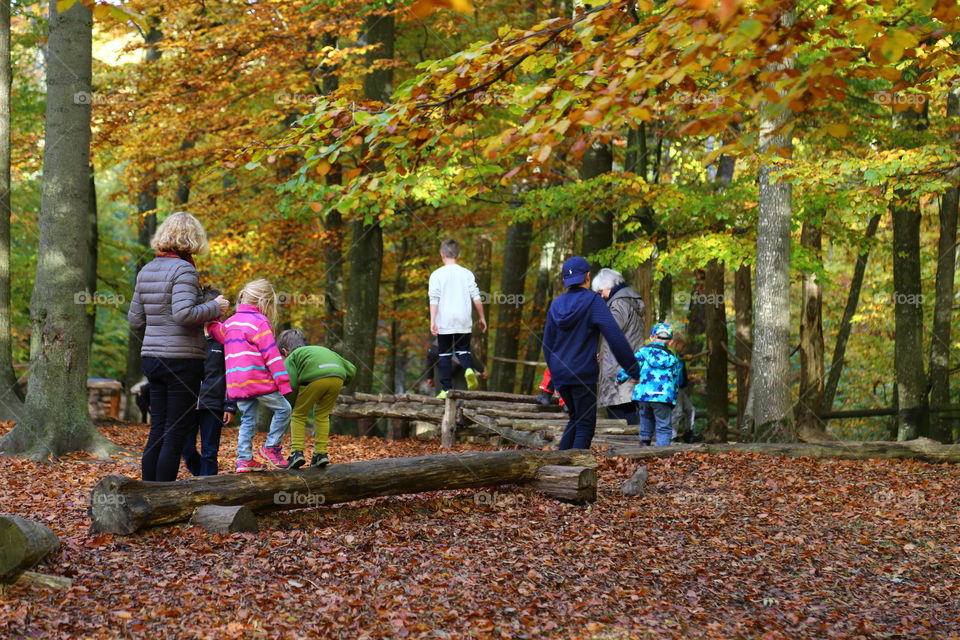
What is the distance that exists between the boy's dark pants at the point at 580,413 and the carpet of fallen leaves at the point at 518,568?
0.58 m

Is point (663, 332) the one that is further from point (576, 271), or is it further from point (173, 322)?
point (173, 322)

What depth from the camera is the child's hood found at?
778cm

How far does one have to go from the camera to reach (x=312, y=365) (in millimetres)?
6766

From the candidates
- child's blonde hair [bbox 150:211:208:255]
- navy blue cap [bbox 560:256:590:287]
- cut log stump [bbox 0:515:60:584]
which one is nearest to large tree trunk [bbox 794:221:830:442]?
navy blue cap [bbox 560:256:590:287]

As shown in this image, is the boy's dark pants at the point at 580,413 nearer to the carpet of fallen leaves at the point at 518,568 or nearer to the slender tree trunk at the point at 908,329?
the carpet of fallen leaves at the point at 518,568

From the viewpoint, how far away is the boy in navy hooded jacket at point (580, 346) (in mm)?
7637

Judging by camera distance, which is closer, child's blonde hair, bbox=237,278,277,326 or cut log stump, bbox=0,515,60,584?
cut log stump, bbox=0,515,60,584

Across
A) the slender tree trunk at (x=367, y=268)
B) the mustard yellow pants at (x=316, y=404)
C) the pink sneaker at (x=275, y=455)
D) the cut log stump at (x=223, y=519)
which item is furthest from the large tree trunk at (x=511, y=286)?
the cut log stump at (x=223, y=519)

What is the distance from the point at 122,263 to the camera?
733 inches

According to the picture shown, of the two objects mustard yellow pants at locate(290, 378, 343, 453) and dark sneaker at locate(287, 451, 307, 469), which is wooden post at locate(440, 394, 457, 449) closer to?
mustard yellow pants at locate(290, 378, 343, 453)

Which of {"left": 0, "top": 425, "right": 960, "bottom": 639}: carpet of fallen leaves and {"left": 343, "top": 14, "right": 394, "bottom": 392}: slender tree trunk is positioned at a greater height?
{"left": 343, "top": 14, "right": 394, "bottom": 392}: slender tree trunk

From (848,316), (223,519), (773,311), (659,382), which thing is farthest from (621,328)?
(848,316)

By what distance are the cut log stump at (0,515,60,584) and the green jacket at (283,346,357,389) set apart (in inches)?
97.9

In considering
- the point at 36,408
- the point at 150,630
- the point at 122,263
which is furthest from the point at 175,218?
the point at 122,263
